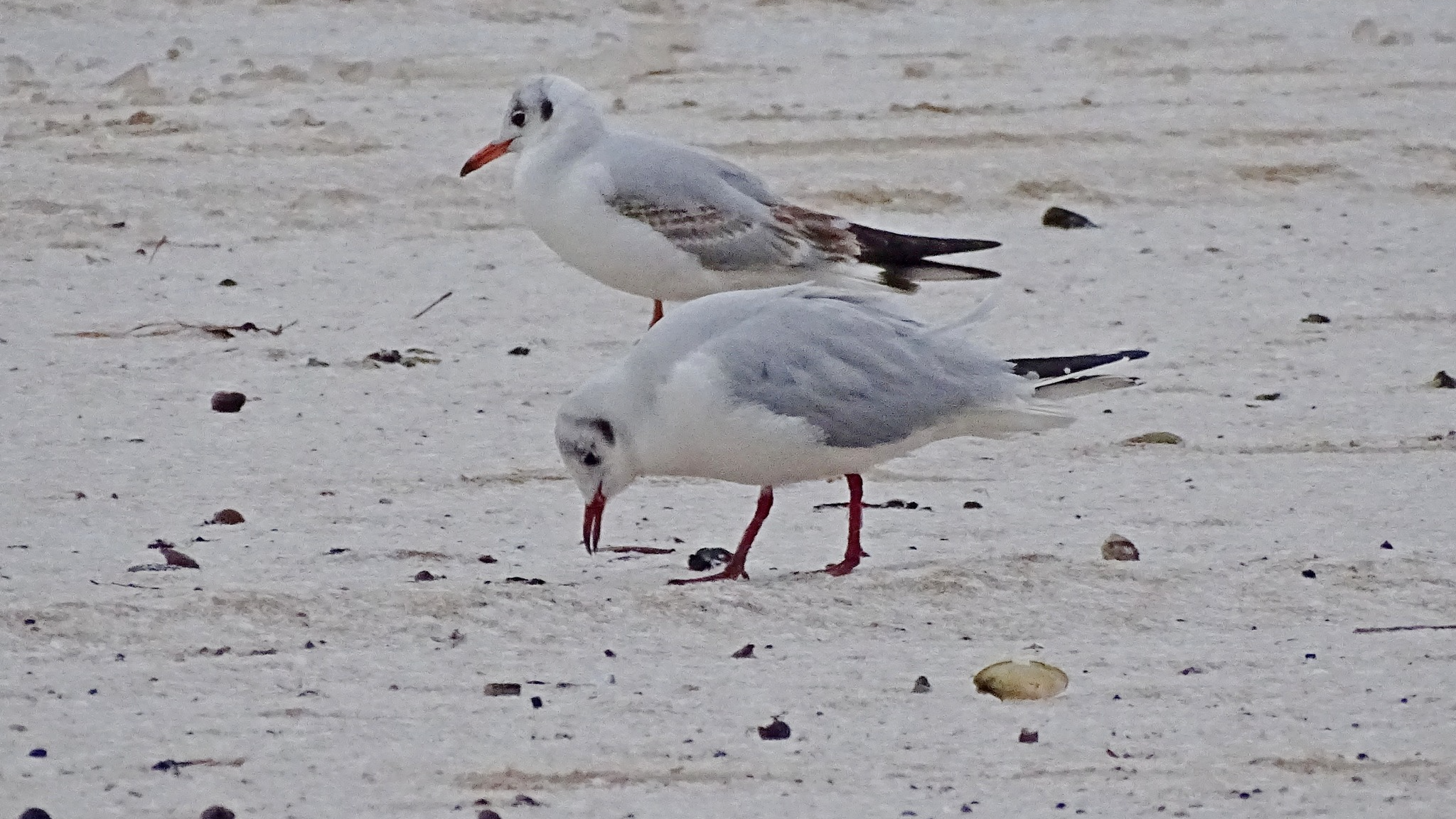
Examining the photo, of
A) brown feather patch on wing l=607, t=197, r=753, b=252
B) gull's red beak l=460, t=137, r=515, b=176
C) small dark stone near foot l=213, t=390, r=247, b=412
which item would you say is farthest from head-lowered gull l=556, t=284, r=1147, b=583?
gull's red beak l=460, t=137, r=515, b=176

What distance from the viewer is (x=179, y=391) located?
595cm

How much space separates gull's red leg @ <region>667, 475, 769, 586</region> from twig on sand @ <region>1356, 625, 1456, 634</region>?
1138 millimetres

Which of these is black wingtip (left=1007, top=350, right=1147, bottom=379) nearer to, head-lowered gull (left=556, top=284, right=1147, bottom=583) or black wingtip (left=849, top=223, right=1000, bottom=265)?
head-lowered gull (left=556, top=284, right=1147, bottom=583)

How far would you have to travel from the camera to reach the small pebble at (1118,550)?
4.53m

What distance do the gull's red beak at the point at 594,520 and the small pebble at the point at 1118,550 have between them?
97 cm

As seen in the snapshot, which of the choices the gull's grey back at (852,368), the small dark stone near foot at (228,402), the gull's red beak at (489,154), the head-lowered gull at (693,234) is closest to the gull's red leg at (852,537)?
Answer: the gull's grey back at (852,368)

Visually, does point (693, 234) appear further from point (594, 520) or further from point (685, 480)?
point (594, 520)

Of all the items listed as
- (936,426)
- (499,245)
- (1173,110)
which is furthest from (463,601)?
(1173,110)

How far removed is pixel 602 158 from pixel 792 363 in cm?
224

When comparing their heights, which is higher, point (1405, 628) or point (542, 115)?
point (542, 115)

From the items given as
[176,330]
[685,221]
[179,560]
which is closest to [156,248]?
[176,330]

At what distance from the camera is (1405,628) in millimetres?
4066

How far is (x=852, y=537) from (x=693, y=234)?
2.17 m

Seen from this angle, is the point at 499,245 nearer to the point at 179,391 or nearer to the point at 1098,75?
the point at 179,391
